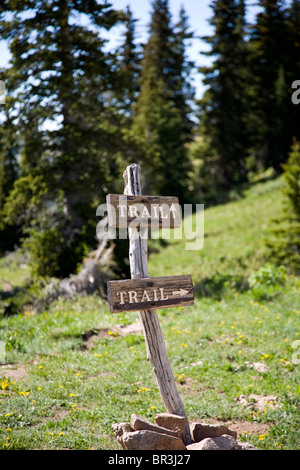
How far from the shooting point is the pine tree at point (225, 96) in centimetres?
3061

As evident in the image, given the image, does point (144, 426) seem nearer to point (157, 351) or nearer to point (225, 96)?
point (157, 351)

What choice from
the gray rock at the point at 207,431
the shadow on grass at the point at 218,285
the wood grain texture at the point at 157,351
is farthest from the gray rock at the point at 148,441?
the shadow on grass at the point at 218,285

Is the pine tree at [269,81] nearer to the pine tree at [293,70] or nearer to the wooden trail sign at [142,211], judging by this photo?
the pine tree at [293,70]

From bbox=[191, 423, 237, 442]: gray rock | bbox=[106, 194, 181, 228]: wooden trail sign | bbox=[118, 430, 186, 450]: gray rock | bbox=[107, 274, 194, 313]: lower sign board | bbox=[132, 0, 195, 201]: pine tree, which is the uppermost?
bbox=[132, 0, 195, 201]: pine tree

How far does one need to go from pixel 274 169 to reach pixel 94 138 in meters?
19.4

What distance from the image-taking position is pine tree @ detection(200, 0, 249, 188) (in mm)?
30609

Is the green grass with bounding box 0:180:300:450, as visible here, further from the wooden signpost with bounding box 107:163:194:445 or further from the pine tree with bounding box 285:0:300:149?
the pine tree with bounding box 285:0:300:149

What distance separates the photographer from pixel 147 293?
4512mm

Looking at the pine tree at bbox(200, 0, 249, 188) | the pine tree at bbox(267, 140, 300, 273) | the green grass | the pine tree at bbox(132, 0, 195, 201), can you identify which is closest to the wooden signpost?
the green grass

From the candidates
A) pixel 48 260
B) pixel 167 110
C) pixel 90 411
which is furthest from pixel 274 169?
pixel 90 411

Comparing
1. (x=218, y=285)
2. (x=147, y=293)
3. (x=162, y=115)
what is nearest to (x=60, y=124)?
(x=218, y=285)

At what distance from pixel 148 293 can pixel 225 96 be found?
96.0 ft

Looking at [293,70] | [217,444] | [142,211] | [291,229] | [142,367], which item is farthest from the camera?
[293,70]

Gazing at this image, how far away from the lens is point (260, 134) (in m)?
30.8
